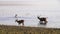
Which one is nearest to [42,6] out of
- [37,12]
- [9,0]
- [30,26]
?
[37,12]

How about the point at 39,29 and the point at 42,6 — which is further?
the point at 42,6

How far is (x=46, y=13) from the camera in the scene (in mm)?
1642

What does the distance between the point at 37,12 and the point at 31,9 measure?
10cm

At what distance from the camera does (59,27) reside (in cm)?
107

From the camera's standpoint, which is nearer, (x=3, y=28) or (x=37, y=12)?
(x=3, y=28)

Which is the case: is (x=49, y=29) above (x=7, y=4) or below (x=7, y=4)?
below

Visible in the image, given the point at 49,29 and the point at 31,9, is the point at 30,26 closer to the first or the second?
the point at 49,29

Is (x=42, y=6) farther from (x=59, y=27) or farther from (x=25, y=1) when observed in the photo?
(x=59, y=27)

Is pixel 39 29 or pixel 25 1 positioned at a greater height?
pixel 25 1

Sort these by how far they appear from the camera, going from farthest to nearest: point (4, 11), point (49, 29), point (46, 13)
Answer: point (4, 11) → point (46, 13) → point (49, 29)

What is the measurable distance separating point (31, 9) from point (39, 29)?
26.0 inches

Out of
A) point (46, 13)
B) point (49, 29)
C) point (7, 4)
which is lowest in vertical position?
point (49, 29)

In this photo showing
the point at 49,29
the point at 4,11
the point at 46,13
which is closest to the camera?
the point at 49,29

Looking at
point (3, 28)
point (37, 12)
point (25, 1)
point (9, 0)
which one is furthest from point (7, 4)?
point (3, 28)
